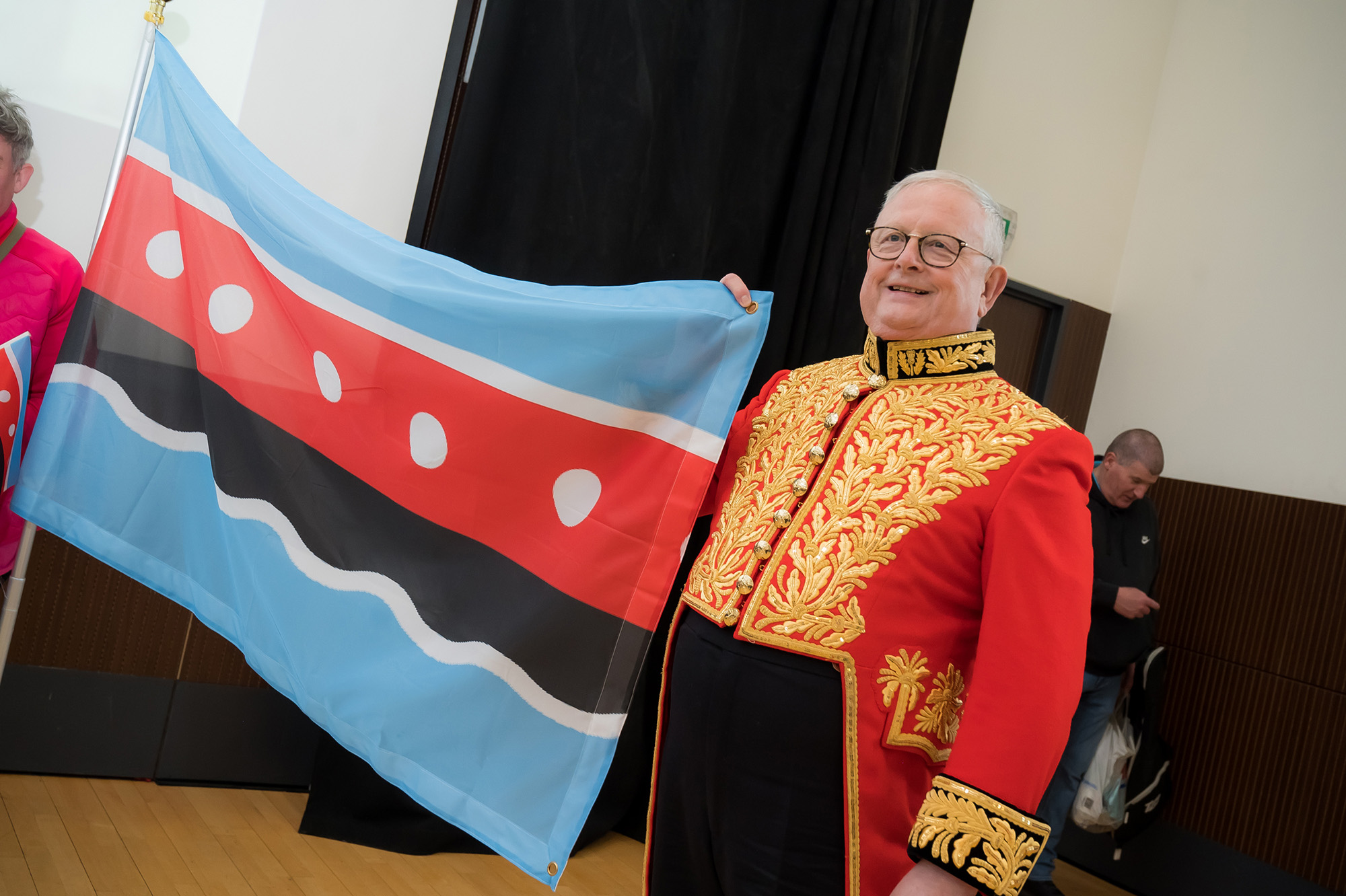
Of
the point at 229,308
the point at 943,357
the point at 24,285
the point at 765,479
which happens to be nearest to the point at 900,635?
the point at 765,479

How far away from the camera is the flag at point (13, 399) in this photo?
1.74 m

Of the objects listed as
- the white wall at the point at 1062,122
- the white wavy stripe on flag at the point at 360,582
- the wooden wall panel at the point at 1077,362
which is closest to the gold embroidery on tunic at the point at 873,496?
the white wavy stripe on flag at the point at 360,582

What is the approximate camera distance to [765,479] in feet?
4.69

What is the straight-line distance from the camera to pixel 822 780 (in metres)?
1.21

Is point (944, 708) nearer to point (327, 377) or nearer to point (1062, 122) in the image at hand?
point (327, 377)

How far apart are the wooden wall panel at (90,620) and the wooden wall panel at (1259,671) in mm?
3489

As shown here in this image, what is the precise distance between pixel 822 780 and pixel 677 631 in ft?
0.99

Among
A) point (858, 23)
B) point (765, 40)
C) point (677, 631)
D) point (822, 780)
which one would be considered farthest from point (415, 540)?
point (858, 23)

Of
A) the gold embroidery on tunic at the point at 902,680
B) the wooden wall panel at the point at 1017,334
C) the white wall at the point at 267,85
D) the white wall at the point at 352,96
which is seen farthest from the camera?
the wooden wall panel at the point at 1017,334

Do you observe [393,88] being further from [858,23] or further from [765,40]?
[858,23]

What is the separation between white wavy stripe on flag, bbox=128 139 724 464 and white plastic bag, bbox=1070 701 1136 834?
8.85ft

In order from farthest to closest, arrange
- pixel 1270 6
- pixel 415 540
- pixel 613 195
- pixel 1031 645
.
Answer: pixel 1270 6
pixel 613 195
pixel 415 540
pixel 1031 645

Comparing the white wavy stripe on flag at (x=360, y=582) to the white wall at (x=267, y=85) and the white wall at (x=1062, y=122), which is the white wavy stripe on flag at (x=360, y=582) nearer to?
the white wall at (x=267, y=85)

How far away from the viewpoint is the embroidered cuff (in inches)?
42.6
